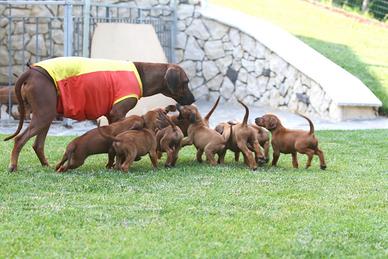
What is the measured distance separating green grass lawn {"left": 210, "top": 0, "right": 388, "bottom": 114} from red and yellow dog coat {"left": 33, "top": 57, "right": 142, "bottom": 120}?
23.5 ft

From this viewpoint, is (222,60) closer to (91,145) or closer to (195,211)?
(91,145)

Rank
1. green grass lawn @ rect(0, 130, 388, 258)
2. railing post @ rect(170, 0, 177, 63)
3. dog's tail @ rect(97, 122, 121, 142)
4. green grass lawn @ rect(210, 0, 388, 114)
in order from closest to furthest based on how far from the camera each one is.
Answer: green grass lawn @ rect(0, 130, 388, 258)
dog's tail @ rect(97, 122, 121, 142)
railing post @ rect(170, 0, 177, 63)
green grass lawn @ rect(210, 0, 388, 114)

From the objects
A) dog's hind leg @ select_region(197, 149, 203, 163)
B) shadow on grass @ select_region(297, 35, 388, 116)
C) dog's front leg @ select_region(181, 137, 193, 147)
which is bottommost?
shadow on grass @ select_region(297, 35, 388, 116)

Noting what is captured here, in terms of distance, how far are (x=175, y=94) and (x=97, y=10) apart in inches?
227

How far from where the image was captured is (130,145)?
8203 millimetres

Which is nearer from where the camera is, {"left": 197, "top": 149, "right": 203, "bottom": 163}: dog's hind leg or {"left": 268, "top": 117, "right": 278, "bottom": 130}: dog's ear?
{"left": 268, "top": 117, "right": 278, "bottom": 130}: dog's ear

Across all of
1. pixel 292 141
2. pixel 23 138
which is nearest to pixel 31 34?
pixel 23 138

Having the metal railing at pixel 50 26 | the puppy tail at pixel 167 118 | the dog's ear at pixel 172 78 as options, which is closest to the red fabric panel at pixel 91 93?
the puppy tail at pixel 167 118

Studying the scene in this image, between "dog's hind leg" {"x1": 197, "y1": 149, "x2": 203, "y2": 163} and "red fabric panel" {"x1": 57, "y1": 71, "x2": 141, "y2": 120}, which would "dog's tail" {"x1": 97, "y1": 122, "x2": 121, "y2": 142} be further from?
"dog's hind leg" {"x1": 197, "y1": 149, "x2": 203, "y2": 163}

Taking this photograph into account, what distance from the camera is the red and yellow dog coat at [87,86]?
28.3 ft

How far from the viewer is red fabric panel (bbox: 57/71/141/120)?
8.66m

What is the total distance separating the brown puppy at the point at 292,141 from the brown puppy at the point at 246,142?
194 mm

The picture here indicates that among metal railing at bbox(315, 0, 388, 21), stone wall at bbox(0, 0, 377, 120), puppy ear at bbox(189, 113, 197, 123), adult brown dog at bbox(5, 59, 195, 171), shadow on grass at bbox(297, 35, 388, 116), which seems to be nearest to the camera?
adult brown dog at bbox(5, 59, 195, 171)

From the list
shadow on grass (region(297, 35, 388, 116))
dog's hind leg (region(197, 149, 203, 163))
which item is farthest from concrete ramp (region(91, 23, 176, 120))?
dog's hind leg (region(197, 149, 203, 163))
